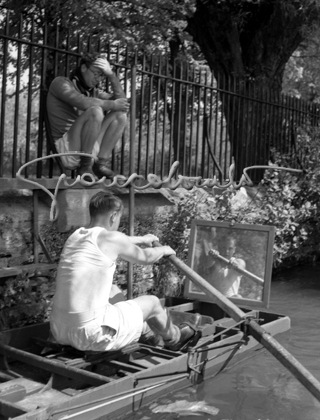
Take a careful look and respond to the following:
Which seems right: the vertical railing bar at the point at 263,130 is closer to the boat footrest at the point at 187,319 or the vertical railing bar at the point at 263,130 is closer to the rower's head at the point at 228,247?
the rower's head at the point at 228,247

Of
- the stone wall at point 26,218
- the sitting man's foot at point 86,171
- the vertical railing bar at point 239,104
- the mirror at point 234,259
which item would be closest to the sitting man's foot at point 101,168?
the sitting man's foot at point 86,171

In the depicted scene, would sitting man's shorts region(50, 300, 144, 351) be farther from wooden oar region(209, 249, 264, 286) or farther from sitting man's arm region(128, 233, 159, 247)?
wooden oar region(209, 249, 264, 286)

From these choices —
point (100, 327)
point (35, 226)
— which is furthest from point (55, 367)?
point (35, 226)

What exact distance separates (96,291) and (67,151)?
2.43 m

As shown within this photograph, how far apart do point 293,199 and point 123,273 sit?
405 centimetres

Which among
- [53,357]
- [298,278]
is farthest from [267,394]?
[298,278]

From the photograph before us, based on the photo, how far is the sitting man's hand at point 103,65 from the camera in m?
6.82

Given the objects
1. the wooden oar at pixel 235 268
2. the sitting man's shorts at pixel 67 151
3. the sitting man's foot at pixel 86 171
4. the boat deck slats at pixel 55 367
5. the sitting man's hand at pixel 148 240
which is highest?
the sitting man's shorts at pixel 67 151

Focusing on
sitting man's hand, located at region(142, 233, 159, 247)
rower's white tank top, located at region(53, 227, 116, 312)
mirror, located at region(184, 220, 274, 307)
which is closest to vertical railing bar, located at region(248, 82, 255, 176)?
mirror, located at region(184, 220, 274, 307)

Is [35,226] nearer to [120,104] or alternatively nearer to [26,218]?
[26,218]

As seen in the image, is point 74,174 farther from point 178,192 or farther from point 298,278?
point 298,278

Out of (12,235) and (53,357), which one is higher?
(12,235)

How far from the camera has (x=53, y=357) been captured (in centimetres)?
522

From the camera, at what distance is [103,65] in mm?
6863
